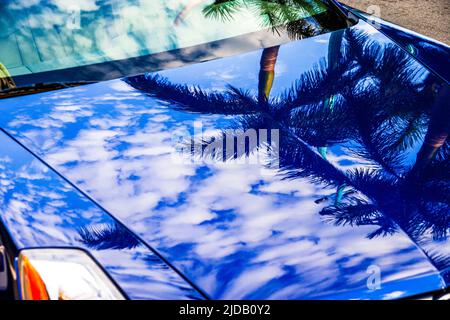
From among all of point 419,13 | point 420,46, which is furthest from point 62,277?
point 419,13

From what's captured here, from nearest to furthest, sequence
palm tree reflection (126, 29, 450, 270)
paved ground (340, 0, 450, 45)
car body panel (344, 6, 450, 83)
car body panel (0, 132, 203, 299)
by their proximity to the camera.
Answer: car body panel (0, 132, 203, 299)
palm tree reflection (126, 29, 450, 270)
car body panel (344, 6, 450, 83)
paved ground (340, 0, 450, 45)

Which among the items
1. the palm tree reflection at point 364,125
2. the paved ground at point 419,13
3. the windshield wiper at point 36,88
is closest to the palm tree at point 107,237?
the palm tree reflection at point 364,125

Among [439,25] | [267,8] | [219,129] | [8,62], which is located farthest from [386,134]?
[439,25]

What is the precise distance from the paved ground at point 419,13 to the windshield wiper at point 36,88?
9.90 ft

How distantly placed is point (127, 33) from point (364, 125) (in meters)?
0.96

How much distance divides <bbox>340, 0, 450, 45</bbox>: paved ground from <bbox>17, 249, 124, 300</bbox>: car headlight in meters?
3.58

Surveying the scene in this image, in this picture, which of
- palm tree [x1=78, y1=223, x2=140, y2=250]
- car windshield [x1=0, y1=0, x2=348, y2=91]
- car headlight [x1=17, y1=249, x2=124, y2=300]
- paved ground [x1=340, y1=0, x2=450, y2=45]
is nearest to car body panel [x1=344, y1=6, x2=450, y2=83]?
car windshield [x1=0, y1=0, x2=348, y2=91]

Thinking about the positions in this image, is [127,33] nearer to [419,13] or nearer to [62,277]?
[62,277]

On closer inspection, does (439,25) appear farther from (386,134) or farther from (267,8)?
(386,134)

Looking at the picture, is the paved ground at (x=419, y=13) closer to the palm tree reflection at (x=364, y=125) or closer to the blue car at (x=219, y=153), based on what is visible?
the blue car at (x=219, y=153)

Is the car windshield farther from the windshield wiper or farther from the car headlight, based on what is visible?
the car headlight

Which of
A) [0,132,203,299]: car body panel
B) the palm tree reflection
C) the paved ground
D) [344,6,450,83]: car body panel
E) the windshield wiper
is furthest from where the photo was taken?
the paved ground

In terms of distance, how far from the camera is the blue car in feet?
5.77

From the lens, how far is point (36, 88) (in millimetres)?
2449
